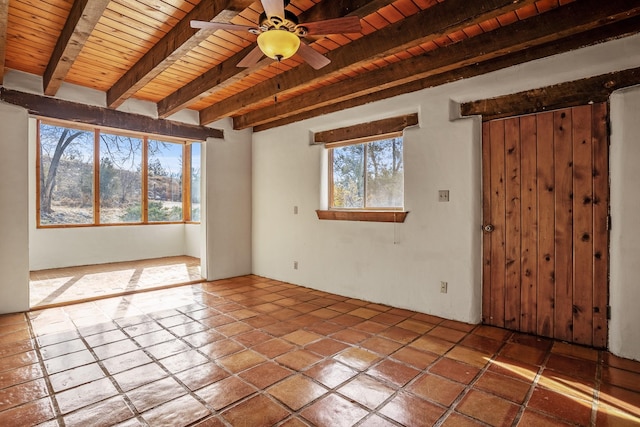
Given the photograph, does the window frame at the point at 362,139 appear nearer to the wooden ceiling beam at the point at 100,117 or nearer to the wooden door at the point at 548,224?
the wooden door at the point at 548,224

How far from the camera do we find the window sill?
12.5 ft

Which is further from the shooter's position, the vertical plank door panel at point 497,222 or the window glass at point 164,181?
the window glass at point 164,181

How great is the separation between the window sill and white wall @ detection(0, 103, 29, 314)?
344 centimetres

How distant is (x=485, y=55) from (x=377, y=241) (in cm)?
220

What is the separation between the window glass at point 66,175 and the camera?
20.5ft

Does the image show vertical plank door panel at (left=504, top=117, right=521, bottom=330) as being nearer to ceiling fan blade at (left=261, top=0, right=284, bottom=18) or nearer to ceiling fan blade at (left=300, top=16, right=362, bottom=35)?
ceiling fan blade at (left=300, top=16, right=362, bottom=35)

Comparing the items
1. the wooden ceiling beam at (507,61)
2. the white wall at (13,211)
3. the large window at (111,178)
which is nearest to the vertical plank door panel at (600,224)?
the wooden ceiling beam at (507,61)

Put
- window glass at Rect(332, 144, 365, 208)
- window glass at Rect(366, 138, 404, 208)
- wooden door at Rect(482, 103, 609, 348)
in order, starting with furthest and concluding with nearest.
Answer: window glass at Rect(332, 144, 365, 208), window glass at Rect(366, 138, 404, 208), wooden door at Rect(482, 103, 609, 348)

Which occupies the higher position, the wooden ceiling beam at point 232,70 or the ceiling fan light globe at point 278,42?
the wooden ceiling beam at point 232,70

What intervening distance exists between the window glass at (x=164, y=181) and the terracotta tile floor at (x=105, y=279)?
1270mm

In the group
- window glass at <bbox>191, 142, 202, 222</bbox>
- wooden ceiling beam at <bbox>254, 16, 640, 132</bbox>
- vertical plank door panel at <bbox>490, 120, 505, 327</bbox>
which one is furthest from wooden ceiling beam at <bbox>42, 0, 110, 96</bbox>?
window glass at <bbox>191, 142, 202, 222</bbox>

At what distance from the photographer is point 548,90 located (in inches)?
115

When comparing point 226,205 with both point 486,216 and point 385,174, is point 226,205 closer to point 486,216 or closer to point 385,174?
point 385,174

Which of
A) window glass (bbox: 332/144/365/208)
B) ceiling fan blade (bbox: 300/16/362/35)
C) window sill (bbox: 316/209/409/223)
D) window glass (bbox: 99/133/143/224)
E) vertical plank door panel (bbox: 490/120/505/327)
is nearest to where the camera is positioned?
ceiling fan blade (bbox: 300/16/362/35)
